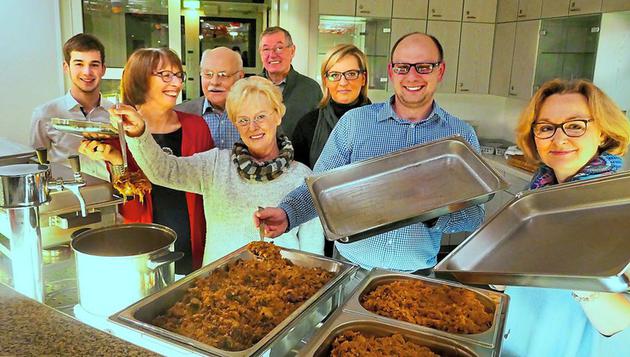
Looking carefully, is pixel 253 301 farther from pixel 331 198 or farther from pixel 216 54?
pixel 216 54

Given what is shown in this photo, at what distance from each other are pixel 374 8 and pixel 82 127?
9.19 ft

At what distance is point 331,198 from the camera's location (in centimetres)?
141

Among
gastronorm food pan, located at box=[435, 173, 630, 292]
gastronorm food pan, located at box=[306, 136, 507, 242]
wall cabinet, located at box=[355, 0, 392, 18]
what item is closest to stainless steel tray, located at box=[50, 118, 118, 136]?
gastronorm food pan, located at box=[306, 136, 507, 242]

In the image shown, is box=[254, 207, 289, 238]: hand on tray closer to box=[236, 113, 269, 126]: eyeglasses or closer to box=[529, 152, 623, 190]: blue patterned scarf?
box=[236, 113, 269, 126]: eyeglasses

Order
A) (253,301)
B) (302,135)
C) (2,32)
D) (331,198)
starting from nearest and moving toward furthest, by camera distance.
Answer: (253,301), (331,198), (302,135), (2,32)

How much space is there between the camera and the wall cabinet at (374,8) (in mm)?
3680

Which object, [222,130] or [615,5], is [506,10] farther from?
[222,130]

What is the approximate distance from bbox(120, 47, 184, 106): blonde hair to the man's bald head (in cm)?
25

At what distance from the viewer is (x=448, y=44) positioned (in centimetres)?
397

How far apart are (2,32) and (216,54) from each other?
1.54 m

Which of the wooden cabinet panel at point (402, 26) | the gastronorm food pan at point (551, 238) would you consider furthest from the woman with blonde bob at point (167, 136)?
the wooden cabinet panel at point (402, 26)

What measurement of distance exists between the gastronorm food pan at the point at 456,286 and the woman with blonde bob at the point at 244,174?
59cm

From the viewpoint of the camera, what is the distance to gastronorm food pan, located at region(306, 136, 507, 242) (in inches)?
46.5

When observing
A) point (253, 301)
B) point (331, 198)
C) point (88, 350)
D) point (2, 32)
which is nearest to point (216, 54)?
point (331, 198)
